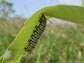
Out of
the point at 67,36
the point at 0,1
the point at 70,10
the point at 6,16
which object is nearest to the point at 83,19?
the point at 70,10

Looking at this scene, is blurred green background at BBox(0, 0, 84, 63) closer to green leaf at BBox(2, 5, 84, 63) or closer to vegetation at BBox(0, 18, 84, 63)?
vegetation at BBox(0, 18, 84, 63)

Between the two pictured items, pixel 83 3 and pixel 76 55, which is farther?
pixel 76 55

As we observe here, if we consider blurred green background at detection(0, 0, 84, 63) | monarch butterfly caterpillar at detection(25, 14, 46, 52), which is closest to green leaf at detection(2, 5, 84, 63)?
monarch butterfly caterpillar at detection(25, 14, 46, 52)

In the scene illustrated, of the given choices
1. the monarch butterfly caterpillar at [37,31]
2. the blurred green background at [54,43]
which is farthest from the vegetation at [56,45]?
the monarch butterfly caterpillar at [37,31]

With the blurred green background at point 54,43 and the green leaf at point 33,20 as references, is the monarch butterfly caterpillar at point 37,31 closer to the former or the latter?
the green leaf at point 33,20

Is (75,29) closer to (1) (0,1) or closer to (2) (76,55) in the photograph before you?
(2) (76,55)

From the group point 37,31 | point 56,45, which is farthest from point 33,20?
point 56,45

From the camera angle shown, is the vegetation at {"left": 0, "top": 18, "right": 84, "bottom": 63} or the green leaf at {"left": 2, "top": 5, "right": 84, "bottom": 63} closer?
the green leaf at {"left": 2, "top": 5, "right": 84, "bottom": 63}

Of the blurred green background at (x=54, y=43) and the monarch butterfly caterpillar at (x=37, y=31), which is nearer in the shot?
the monarch butterfly caterpillar at (x=37, y=31)

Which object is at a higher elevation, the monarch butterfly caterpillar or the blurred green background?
the monarch butterfly caterpillar
